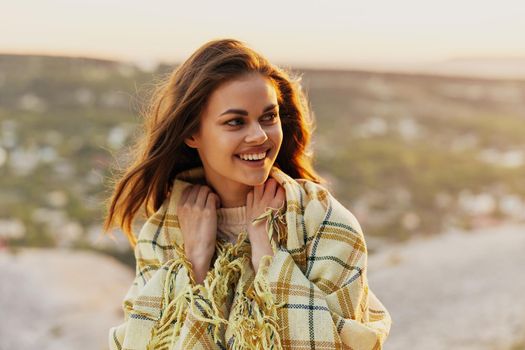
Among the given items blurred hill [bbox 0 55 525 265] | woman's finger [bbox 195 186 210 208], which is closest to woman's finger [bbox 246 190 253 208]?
woman's finger [bbox 195 186 210 208]

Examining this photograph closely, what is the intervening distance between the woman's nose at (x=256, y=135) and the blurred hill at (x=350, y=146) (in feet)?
16.8

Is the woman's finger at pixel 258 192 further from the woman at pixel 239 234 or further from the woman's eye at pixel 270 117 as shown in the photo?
the woman's eye at pixel 270 117

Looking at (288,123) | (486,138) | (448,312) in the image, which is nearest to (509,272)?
(448,312)

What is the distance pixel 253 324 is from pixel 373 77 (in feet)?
38.1

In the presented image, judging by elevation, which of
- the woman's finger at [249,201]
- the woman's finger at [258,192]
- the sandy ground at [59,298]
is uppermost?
the woman's finger at [258,192]

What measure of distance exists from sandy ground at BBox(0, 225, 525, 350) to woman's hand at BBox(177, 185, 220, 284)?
11.1 ft

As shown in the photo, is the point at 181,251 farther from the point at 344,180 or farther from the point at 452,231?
the point at 344,180

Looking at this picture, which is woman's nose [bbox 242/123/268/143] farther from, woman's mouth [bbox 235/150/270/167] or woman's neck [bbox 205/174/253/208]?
woman's neck [bbox 205/174/253/208]

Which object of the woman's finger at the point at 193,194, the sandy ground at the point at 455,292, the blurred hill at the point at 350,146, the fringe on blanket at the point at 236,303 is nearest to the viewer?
the fringe on blanket at the point at 236,303

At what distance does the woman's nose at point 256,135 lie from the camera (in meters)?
2.49

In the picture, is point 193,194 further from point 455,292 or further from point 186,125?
point 455,292

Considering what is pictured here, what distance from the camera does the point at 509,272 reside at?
22.1 ft

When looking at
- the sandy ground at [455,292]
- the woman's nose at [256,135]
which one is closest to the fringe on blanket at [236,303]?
the woman's nose at [256,135]

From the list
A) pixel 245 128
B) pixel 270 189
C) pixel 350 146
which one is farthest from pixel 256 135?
pixel 350 146
